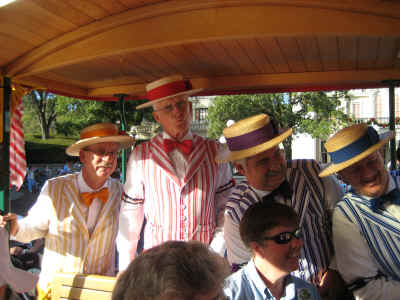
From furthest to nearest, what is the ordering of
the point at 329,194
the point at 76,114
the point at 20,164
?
the point at 76,114 → the point at 20,164 → the point at 329,194

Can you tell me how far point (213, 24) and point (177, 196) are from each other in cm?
97

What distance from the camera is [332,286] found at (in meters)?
1.84

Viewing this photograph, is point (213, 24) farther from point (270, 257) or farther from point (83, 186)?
point (83, 186)

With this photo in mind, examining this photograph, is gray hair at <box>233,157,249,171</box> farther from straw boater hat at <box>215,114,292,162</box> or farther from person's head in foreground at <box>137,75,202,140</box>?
person's head in foreground at <box>137,75,202,140</box>

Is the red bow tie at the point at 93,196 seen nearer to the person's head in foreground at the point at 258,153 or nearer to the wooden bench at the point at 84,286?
the wooden bench at the point at 84,286

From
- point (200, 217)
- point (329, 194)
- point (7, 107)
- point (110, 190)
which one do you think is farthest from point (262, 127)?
point (7, 107)

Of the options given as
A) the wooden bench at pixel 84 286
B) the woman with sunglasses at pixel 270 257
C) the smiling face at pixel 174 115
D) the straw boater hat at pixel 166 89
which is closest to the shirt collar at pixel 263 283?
the woman with sunglasses at pixel 270 257

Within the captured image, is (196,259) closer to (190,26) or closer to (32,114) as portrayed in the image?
(190,26)

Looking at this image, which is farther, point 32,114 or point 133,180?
point 32,114

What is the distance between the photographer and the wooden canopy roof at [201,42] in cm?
175

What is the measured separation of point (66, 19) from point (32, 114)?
134 feet

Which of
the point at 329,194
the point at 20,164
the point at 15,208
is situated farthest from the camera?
the point at 15,208

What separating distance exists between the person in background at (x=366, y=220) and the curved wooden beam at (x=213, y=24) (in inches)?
20.6

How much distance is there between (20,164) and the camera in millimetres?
2836
